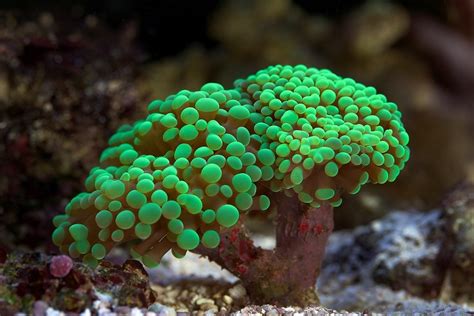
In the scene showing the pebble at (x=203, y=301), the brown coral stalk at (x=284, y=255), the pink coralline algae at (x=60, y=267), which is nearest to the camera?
the pink coralline algae at (x=60, y=267)

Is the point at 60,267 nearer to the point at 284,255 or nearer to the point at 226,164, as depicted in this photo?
the point at 226,164

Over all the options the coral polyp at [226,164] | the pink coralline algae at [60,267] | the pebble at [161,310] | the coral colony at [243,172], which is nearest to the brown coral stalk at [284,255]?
the coral colony at [243,172]

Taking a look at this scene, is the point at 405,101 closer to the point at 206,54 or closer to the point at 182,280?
the point at 206,54

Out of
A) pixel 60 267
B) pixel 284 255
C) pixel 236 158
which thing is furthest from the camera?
pixel 284 255

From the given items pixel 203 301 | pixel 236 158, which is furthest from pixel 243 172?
pixel 203 301

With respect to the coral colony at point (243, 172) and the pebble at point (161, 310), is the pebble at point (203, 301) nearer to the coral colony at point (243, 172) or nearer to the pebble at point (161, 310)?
the coral colony at point (243, 172)

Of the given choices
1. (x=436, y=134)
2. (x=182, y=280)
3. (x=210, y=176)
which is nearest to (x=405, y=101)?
(x=436, y=134)

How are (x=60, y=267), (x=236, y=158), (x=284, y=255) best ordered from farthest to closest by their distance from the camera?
(x=284, y=255) → (x=236, y=158) → (x=60, y=267)
